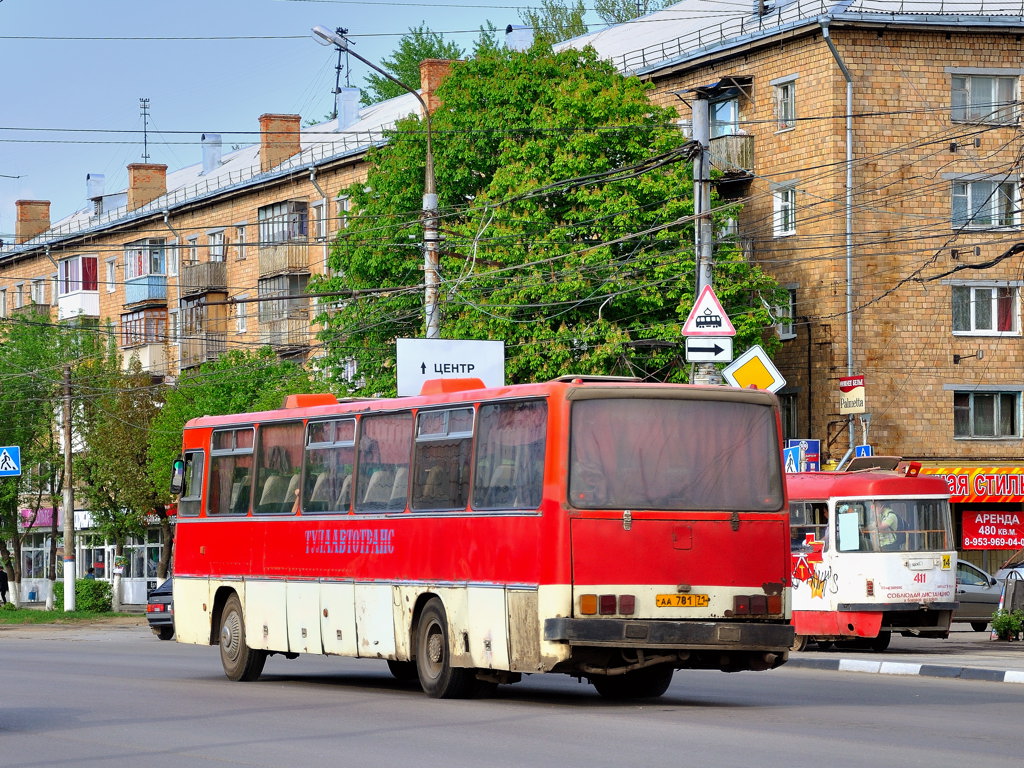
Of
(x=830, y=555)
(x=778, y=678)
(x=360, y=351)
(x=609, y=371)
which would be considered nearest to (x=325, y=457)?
(x=778, y=678)

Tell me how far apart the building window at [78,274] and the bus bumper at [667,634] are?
62178mm

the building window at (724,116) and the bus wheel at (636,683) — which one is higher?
the building window at (724,116)

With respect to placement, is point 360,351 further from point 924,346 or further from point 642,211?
point 924,346

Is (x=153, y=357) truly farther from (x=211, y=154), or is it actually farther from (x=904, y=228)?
(x=904, y=228)

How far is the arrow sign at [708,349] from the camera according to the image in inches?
865

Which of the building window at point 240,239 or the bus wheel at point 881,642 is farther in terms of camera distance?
the building window at point 240,239

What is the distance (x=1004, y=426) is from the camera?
146ft

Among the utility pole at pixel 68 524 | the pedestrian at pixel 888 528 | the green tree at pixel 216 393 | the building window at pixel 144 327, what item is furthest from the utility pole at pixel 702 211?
the building window at pixel 144 327

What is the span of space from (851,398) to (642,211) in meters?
9.35

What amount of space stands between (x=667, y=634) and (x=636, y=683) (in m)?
1.98

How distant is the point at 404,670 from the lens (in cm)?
1945

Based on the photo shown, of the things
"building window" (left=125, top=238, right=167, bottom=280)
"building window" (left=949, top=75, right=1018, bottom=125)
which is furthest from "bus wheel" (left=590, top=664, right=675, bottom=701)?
"building window" (left=125, top=238, right=167, bottom=280)

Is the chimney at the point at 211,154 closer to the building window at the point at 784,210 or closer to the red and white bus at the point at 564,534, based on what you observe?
the building window at the point at 784,210

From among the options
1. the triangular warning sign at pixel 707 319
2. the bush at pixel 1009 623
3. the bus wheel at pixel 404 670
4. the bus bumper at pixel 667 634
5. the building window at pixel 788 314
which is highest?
the building window at pixel 788 314
